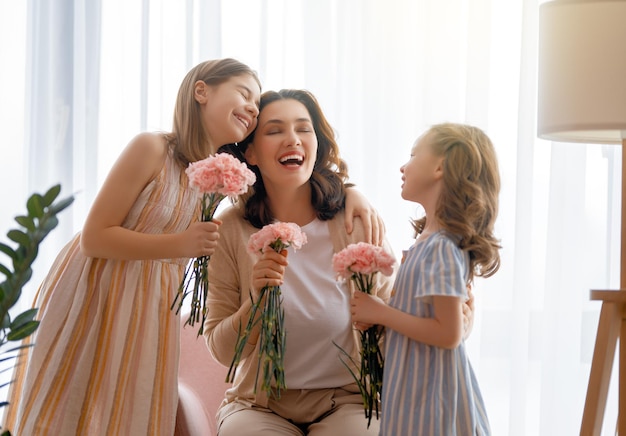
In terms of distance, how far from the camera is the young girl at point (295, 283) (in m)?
2.04

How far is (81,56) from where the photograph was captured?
3.32 metres

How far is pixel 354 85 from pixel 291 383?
146cm

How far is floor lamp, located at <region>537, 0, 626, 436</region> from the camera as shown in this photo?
2084 mm

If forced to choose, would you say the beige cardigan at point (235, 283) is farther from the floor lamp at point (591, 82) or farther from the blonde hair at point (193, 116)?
the floor lamp at point (591, 82)

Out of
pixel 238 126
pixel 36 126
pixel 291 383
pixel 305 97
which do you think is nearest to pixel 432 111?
pixel 305 97

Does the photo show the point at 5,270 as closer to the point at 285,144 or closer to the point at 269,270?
the point at 269,270

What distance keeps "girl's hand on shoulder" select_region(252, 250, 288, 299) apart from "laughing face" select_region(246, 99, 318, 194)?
14.3 inches

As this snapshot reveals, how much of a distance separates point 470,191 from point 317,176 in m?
0.61

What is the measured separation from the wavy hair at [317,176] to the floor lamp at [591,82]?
65cm

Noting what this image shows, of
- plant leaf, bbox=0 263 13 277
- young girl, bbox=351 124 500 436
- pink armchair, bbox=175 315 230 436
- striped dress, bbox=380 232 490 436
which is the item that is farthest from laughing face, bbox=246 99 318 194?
plant leaf, bbox=0 263 13 277

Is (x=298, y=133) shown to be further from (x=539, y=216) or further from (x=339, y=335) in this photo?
(x=539, y=216)

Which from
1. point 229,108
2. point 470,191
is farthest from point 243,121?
point 470,191

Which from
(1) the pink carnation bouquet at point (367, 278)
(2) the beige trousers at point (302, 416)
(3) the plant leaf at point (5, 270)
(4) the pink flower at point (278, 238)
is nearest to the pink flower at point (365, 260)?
(1) the pink carnation bouquet at point (367, 278)

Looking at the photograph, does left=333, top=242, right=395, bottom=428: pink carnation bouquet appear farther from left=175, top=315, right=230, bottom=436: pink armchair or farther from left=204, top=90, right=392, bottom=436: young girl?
left=175, top=315, right=230, bottom=436: pink armchair
